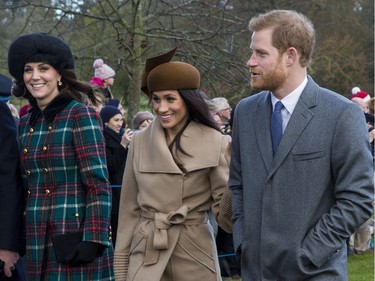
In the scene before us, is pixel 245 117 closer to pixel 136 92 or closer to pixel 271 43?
pixel 271 43

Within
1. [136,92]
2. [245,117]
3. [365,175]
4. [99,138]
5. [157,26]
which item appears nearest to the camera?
[365,175]

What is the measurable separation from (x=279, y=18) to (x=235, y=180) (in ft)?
2.88

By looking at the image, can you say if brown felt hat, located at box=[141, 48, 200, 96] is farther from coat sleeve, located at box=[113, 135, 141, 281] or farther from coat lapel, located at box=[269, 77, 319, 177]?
coat lapel, located at box=[269, 77, 319, 177]

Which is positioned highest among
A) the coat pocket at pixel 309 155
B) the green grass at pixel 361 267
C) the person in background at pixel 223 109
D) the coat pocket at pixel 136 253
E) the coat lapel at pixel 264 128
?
the coat lapel at pixel 264 128

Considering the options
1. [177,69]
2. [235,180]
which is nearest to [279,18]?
[235,180]

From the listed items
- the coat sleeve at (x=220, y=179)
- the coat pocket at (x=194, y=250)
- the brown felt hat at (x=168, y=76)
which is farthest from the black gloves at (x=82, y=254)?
the brown felt hat at (x=168, y=76)

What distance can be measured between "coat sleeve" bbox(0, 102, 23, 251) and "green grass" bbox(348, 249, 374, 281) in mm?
6455

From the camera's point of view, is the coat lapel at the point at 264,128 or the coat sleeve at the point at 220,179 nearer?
the coat lapel at the point at 264,128

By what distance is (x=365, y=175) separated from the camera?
4.24m

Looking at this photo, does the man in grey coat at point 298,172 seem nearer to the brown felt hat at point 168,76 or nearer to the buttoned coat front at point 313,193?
the buttoned coat front at point 313,193

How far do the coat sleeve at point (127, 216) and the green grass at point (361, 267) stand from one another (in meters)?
5.95

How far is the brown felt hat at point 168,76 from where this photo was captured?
549 centimetres

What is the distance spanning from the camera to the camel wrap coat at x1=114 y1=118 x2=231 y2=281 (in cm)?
542

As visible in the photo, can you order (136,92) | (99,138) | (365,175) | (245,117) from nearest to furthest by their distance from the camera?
(365,175)
(245,117)
(99,138)
(136,92)
